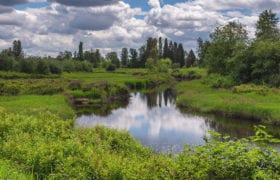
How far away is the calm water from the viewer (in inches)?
990

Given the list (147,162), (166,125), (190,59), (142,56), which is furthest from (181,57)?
(147,162)

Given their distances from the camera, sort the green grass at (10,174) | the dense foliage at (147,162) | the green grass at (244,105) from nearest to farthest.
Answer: the green grass at (10,174) < the dense foliage at (147,162) < the green grass at (244,105)

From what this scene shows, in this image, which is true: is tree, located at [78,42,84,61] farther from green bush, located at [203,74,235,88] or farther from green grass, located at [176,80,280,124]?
green grass, located at [176,80,280,124]

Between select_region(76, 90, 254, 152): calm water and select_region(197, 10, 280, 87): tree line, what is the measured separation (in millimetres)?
16692

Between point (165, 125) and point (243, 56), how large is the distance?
→ 29.4m

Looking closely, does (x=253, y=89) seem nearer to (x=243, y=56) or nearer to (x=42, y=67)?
(x=243, y=56)

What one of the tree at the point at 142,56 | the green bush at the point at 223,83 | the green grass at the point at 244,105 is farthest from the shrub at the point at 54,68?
the tree at the point at 142,56

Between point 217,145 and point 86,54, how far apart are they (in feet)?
492

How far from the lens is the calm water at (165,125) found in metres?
25.1

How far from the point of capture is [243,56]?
2217 inches

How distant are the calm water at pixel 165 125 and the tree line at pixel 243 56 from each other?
1669 cm

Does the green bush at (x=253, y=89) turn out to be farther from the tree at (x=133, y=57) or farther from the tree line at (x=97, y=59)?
the tree at (x=133, y=57)

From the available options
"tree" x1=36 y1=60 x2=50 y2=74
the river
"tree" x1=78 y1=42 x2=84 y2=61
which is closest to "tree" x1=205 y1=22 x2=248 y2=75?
the river

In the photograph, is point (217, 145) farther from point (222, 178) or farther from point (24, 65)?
point (24, 65)
